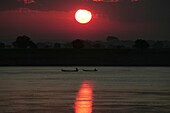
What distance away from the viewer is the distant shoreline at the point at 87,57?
558ft

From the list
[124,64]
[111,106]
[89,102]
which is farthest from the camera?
[124,64]

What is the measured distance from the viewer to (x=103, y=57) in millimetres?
→ 173250

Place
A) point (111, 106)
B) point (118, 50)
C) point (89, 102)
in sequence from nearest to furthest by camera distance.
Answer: point (111, 106)
point (89, 102)
point (118, 50)

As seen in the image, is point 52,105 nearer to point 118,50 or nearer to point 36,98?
point 36,98

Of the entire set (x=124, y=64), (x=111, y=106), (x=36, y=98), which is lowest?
(x=111, y=106)

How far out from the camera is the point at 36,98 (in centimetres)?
3114

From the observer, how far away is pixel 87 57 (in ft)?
568

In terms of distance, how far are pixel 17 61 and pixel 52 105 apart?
480ft

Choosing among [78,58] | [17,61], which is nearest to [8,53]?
[17,61]

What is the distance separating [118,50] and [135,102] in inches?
6126

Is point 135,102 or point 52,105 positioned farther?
point 135,102

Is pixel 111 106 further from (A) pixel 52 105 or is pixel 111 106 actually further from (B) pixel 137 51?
(B) pixel 137 51

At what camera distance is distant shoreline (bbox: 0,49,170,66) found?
558 feet

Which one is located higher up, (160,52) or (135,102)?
(160,52)
